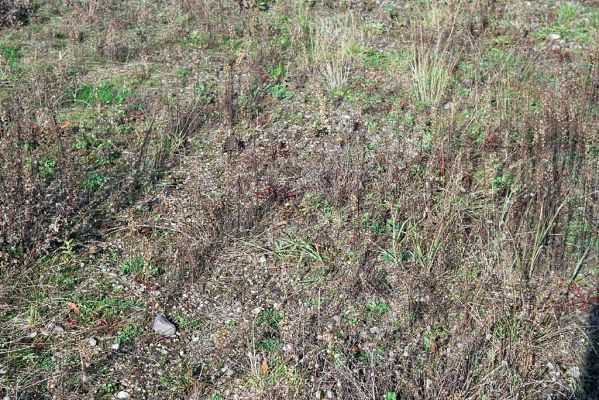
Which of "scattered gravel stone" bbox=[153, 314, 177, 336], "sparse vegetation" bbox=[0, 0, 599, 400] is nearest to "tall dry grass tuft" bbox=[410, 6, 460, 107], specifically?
"sparse vegetation" bbox=[0, 0, 599, 400]

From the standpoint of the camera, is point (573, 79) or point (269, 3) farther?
point (269, 3)

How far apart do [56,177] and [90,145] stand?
0.59 meters

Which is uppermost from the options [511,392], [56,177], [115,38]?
[115,38]

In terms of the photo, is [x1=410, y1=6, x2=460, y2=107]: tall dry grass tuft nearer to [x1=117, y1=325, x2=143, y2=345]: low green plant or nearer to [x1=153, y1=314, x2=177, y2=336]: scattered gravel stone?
[x1=153, y1=314, x2=177, y2=336]: scattered gravel stone

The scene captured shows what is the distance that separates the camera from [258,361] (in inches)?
160

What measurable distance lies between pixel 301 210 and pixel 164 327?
147cm

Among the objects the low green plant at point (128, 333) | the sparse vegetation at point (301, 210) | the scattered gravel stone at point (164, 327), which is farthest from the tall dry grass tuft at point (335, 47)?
the low green plant at point (128, 333)

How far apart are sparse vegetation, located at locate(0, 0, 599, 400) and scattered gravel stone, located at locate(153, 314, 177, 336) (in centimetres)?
5

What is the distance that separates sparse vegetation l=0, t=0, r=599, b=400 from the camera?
4.08 metres

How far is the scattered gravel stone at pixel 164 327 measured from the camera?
14.2ft

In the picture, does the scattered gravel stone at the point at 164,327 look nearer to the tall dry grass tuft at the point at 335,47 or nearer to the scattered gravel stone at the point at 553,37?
the tall dry grass tuft at the point at 335,47

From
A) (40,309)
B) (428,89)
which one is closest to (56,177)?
(40,309)

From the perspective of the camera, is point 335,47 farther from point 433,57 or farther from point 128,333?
point 128,333

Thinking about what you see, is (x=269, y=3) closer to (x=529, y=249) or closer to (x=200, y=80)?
A: (x=200, y=80)
